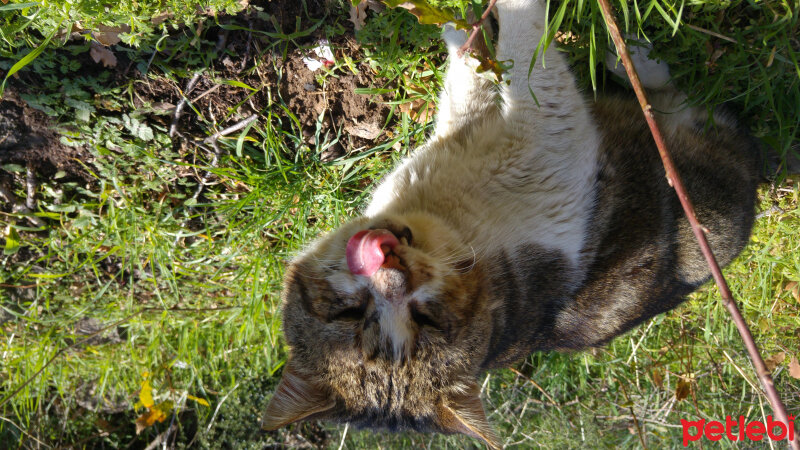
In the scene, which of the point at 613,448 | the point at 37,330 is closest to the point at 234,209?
the point at 37,330

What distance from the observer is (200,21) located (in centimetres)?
307

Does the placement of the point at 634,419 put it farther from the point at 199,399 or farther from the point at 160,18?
the point at 160,18

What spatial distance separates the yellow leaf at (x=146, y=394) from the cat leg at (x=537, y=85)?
3629 mm

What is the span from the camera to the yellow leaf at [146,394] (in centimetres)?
434

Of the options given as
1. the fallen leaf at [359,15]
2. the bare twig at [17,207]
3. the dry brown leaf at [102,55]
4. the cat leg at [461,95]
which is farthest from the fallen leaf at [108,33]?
the cat leg at [461,95]

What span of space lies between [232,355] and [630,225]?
3.28m

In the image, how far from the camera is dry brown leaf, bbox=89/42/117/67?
10.1 ft

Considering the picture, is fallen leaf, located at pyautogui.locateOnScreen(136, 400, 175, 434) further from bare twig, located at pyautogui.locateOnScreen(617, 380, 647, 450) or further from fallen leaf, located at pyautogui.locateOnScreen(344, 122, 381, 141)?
bare twig, located at pyautogui.locateOnScreen(617, 380, 647, 450)

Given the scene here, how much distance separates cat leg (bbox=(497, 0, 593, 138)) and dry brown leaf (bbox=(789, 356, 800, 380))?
108 inches

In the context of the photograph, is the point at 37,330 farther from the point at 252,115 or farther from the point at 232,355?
the point at 252,115

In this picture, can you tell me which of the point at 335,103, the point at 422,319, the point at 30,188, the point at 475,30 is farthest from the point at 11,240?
the point at 475,30

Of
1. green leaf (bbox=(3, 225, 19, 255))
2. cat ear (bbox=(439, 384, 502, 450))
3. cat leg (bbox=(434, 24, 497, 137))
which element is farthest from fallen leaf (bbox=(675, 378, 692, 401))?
green leaf (bbox=(3, 225, 19, 255))

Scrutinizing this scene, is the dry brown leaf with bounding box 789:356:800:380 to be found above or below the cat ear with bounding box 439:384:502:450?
below

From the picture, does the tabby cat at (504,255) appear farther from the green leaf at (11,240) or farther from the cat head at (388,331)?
the green leaf at (11,240)
